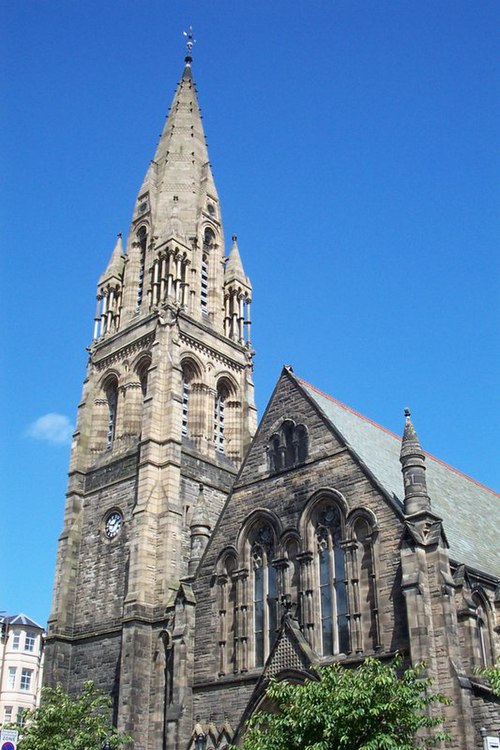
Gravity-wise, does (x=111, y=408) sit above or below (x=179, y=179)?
below

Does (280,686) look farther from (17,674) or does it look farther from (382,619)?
(17,674)

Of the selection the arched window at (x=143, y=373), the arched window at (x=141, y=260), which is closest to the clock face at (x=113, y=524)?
the arched window at (x=143, y=373)

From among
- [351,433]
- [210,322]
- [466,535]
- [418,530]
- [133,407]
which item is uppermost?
[210,322]

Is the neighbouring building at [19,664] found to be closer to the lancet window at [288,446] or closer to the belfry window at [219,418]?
the belfry window at [219,418]

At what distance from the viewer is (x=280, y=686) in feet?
64.5

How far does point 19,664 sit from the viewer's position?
61000 mm

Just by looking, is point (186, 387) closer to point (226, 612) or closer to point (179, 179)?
point (179, 179)

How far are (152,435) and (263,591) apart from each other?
570 inches

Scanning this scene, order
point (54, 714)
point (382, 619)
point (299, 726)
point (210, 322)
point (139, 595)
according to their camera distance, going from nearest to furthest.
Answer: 1. point (299, 726)
2. point (382, 619)
3. point (54, 714)
4. point (139, 595)
5. point (210, 322)

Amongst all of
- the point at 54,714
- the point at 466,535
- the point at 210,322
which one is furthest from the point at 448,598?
the point at 210,322

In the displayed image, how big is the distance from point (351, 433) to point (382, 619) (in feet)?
25.4

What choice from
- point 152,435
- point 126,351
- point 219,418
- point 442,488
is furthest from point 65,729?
point 126,351

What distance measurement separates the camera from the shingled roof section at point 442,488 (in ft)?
89.5

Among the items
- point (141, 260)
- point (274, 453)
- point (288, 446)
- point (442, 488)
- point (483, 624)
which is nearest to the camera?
point (483, 624)
